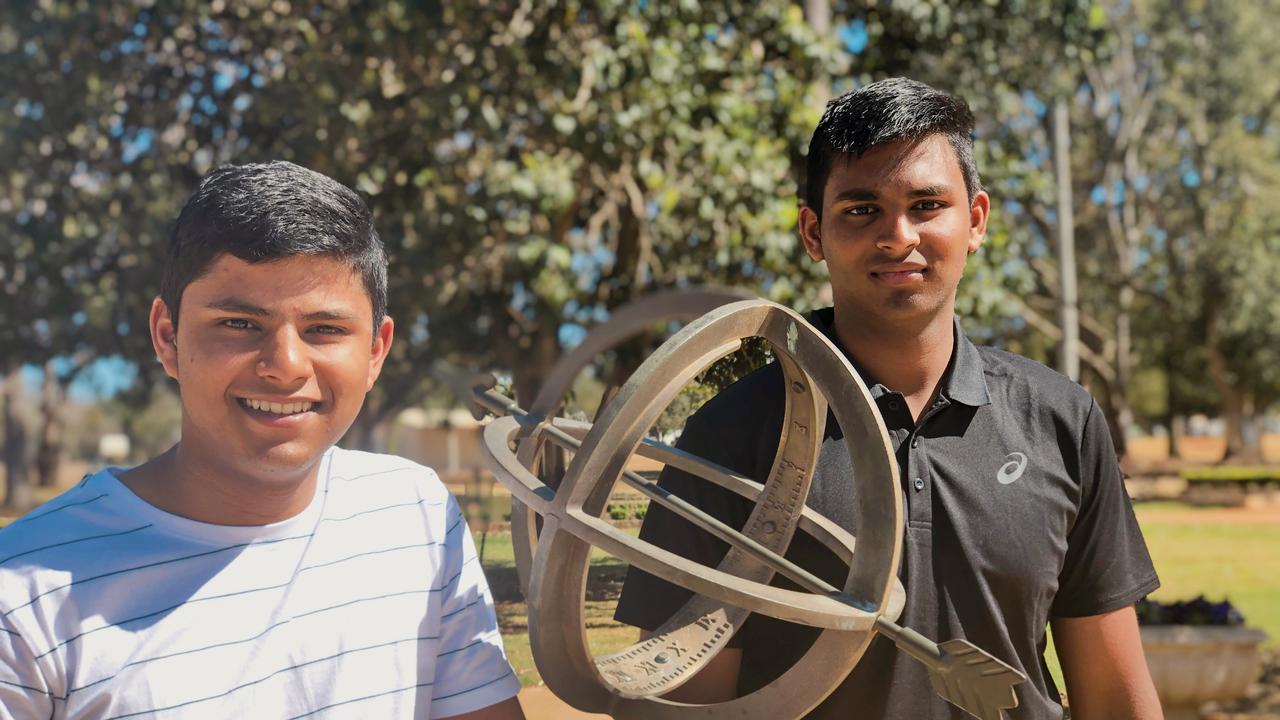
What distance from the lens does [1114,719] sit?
2.09 meters

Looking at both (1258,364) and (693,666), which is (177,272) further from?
(1258,364)

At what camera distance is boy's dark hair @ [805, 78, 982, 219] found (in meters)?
1.99

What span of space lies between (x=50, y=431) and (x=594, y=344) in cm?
2824

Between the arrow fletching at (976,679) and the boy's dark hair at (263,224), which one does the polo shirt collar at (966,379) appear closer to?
the arrow fletching at (976,679)

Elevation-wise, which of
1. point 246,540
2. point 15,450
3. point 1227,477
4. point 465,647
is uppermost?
point 246,540

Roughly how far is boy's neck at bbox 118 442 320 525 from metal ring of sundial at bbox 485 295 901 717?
1.18ft

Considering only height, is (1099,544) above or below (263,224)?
below

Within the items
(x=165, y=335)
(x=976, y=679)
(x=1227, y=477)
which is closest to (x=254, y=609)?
(x=165, y=335)

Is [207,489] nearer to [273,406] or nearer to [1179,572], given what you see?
[273,406]

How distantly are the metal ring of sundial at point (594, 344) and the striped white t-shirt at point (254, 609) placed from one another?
105mm

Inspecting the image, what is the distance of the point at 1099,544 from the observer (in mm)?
2070

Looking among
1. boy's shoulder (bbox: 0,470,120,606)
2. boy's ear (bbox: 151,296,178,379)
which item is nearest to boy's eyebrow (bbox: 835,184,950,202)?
boy's ear (bbox: 151,296,178,379)

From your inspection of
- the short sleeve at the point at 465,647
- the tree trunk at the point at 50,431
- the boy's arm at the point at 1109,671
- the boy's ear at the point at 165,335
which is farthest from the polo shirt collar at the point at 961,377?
the tree trunk at the point at 50,431

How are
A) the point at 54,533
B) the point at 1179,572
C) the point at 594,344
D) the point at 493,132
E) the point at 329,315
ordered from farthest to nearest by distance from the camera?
the point at 1179,572
the point at 493,132
the point at 594,344
the point at 329,315
the point at 54,533
